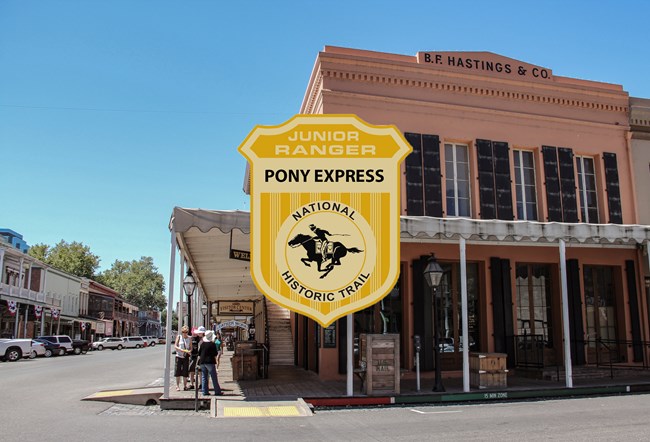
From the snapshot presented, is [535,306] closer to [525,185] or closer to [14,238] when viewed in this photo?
[525,185]

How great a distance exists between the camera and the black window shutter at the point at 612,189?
Answer: 656 inches

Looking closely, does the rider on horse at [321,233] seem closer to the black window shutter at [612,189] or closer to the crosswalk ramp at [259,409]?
the crosswalk ramp at [259,409]

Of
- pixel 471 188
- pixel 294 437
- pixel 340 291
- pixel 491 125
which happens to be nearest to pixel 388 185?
pixel 340 291

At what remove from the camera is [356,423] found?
8633 millimetres

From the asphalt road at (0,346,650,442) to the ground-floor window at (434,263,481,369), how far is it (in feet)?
12.4

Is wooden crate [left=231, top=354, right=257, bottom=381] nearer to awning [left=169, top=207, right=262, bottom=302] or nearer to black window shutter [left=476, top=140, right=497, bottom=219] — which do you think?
awning [left=169, top=207, right=262, bottom=302]

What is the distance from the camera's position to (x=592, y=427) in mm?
8109

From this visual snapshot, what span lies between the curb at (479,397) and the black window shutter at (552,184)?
214 inches

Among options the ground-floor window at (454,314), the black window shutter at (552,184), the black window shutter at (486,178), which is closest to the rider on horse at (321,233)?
the ground-floor window at (454,314)

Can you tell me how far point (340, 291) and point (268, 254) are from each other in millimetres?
1305

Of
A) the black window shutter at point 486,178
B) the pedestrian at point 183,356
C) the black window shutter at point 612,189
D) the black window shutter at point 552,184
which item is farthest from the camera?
the black window shutter at point 612,189

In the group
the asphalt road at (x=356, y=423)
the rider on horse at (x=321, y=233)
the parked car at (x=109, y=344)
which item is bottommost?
Result: the parked car at (x=109, y=344)

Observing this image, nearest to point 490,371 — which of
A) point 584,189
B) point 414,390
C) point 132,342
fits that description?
point 414,390
